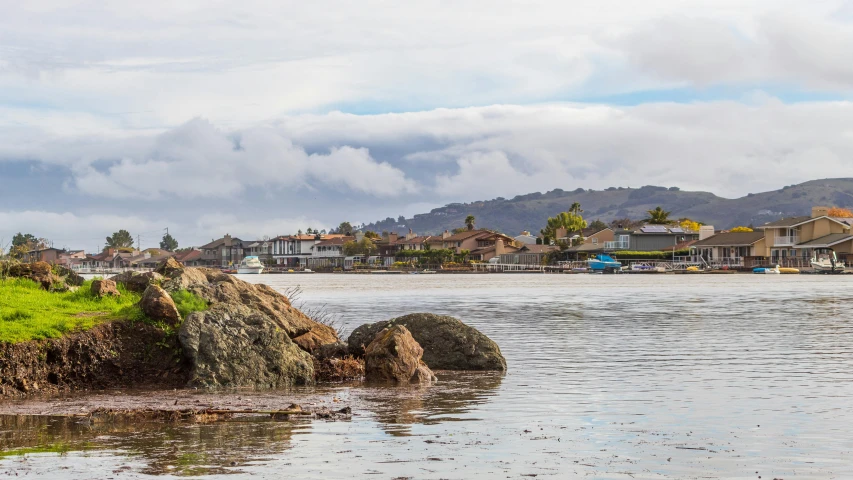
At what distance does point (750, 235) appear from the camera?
154 meters

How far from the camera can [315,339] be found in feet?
76.2

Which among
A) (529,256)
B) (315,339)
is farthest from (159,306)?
(529,256)

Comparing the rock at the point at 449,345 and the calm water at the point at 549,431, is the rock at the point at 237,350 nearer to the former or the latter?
the calm water at the point at 549,431

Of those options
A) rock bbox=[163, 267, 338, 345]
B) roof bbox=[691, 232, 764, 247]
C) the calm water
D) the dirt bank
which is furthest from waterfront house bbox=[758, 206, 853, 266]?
the dirt bank

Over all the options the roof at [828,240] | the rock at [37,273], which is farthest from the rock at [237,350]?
the roof at [828,240]

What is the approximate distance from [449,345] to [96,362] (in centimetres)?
851

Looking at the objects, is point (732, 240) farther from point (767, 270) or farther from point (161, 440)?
point (161, 440)

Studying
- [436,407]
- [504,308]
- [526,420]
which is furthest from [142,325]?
[504,308]

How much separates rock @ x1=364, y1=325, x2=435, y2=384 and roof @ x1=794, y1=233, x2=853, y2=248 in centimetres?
12791

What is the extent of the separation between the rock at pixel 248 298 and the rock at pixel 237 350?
1727 mm

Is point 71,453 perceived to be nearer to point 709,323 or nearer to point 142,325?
point 142,325

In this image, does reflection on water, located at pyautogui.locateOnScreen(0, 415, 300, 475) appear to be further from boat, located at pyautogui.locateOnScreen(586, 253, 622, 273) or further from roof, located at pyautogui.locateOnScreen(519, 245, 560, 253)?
roof, located at pyautogui.locateOnScreen(519, 245, 560, 253)

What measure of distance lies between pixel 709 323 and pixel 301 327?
24.9 metres

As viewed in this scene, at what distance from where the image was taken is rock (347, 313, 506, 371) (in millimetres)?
23906
